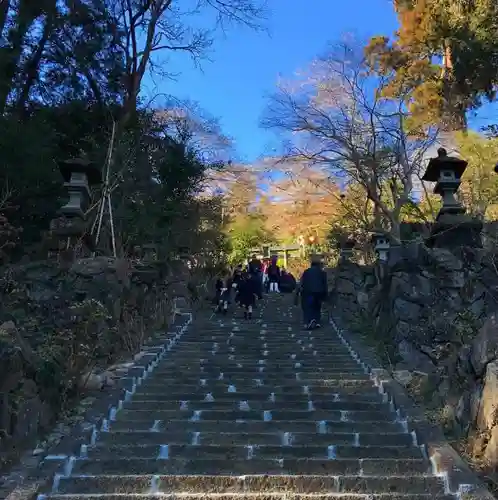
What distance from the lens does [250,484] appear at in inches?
187

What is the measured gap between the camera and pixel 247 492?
4.66 metres

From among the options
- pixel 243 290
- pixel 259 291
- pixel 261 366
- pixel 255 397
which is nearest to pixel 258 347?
pixel 261 366

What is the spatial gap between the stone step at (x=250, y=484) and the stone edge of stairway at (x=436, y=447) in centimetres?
16

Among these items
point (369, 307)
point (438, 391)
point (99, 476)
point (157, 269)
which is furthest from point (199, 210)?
point (99, 476)

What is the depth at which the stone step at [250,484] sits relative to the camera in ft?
15.4

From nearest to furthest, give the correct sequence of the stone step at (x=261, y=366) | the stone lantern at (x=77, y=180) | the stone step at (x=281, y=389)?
the stone step at (x=281, y=389)
the stone step at (x=261, y=366)
the stone lantern at (x=77, y=180)

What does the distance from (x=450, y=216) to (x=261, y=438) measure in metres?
7.56

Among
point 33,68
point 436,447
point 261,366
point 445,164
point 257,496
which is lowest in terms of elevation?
point 257,496

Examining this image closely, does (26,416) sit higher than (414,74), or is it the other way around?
(414,74)

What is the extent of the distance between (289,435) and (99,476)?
5.94 ft

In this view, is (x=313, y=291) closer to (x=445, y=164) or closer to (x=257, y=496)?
(x=445, y=164)

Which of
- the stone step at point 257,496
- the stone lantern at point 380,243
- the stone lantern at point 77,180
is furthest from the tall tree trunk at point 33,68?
the stone step at point 257,496

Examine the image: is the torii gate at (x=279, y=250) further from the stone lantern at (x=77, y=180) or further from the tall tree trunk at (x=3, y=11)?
the stone lantern at (x=77, y=180)

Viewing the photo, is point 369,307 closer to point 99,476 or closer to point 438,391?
point 438,391
